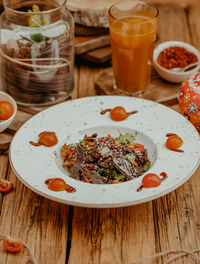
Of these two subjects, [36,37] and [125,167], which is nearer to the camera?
[125,167]

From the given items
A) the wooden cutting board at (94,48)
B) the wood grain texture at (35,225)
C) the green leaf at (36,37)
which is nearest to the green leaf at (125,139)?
the wood grain texture at (35,225)

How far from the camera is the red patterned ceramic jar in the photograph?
264cm

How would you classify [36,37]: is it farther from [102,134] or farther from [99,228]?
[99,228]

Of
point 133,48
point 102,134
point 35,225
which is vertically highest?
point 133,48

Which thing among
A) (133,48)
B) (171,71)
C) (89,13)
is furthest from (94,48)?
(171,71)

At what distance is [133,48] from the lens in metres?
2.97

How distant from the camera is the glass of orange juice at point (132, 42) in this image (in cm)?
289

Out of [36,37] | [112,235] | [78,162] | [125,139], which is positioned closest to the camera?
[112,235]

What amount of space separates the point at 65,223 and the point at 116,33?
1.41 m

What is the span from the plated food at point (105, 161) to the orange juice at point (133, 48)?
84cm

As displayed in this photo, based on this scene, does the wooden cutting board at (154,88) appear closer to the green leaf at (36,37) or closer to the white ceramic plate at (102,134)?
the white ceramic plate at (102,134)

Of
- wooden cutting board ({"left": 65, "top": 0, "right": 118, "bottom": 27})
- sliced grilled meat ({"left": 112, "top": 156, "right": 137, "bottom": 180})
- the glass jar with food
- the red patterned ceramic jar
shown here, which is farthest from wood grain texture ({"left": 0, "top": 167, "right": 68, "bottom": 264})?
wooden cutting board ({"left": 65, "top": 0, "right": 118, "bottom": 27})

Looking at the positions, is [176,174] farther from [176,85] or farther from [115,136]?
[176,85]

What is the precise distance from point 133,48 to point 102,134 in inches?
28.2
